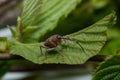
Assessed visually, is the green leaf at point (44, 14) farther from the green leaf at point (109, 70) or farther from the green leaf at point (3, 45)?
the green leaf at point (109, 70)

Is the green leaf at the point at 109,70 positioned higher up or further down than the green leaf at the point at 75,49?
further down

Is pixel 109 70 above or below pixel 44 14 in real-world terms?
below

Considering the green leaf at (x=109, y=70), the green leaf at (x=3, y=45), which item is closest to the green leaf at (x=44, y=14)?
the green leaf at (x=3, y=45)

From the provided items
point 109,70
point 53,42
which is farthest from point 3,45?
point 109,70

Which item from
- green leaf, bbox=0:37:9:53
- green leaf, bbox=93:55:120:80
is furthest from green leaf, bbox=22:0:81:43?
green leaf, bbox=93:55:120:80

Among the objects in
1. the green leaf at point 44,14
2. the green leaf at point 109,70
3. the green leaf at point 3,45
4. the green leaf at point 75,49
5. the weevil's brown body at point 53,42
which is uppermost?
the green leaf at point 44,14

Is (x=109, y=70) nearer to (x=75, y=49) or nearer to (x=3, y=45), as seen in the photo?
(x=75, y=49)
